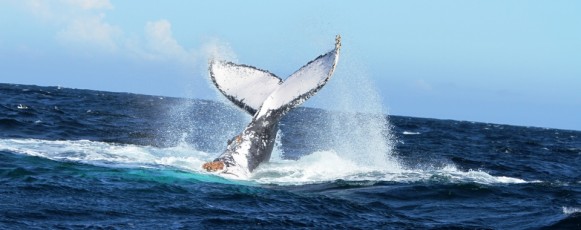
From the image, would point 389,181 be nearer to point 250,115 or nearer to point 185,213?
point 250,115

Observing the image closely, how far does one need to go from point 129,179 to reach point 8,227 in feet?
12.4

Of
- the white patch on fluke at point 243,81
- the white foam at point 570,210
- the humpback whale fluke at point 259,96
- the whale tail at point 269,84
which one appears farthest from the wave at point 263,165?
the white foam at point 570,210

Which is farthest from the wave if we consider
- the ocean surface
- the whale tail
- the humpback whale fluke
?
the whale tail

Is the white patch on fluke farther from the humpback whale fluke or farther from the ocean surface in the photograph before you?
→ the ocean surface

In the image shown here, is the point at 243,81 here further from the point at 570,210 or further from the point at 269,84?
the point at 570,210

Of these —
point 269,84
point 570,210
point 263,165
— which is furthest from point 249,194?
point 570,210

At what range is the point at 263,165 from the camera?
14.1m

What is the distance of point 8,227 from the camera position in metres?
7.92

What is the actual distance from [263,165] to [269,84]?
1537 mm

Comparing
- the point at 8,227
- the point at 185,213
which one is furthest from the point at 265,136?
the point at 8,227

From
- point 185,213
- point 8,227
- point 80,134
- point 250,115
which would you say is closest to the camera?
point 8,227

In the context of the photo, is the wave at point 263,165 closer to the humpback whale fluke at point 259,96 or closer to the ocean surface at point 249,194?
the ocean surface at point 249,194

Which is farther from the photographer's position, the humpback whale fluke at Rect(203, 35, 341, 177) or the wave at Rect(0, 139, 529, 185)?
the wave at Rect(0, 139, 529, 185)

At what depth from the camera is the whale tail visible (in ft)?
43.8
